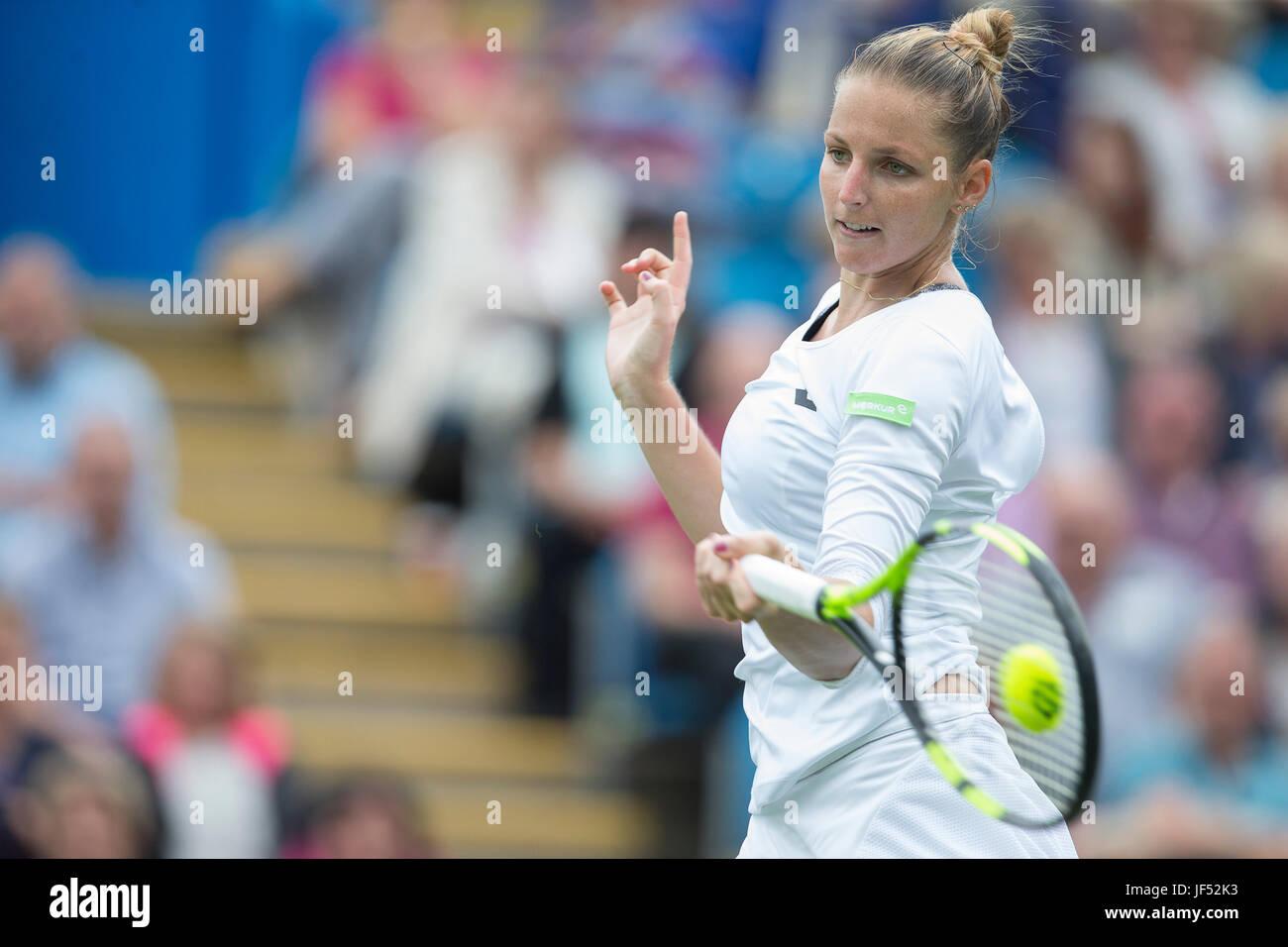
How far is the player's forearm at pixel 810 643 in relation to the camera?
2.13 m

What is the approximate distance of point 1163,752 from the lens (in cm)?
512

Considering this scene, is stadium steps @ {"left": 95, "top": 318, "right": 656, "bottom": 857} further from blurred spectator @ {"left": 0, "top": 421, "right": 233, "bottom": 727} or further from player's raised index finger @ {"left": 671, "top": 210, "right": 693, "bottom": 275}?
player's raised index finger @ {"left": 671, "top": 210, "right": 693, "bottom": 275}

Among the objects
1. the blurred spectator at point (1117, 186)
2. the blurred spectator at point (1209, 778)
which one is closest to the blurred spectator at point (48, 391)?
the blurred spectator at point (1209, 778)

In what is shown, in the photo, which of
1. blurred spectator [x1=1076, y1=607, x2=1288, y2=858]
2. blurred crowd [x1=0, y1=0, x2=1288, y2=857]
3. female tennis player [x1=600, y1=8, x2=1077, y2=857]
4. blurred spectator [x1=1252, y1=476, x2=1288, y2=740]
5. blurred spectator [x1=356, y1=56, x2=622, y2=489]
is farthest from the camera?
blurred spectator [x1=356, y1=56, x2=622, y2=489]

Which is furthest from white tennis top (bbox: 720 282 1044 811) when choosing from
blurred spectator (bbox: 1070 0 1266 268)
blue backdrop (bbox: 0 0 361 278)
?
blue backdrop (bbox: 0 0 361 278)

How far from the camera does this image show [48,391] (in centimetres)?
596

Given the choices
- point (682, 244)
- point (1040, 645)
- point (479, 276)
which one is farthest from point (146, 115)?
point (1040, 645)

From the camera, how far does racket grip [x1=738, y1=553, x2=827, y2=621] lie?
80.4 inches

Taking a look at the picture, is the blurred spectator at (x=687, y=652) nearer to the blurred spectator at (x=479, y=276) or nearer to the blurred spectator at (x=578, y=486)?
the blurred spectator at (x=578, y=486)

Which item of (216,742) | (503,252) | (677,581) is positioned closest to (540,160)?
(503,252)

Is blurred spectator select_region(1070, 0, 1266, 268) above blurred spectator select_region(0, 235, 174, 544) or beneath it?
above

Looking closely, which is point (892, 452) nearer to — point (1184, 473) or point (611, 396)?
point (611, 396)

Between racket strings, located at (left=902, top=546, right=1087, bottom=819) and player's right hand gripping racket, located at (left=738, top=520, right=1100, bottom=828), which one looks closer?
player's right hand gripping racket, located at (left=738, top=520, right=1100, bottom=828)
